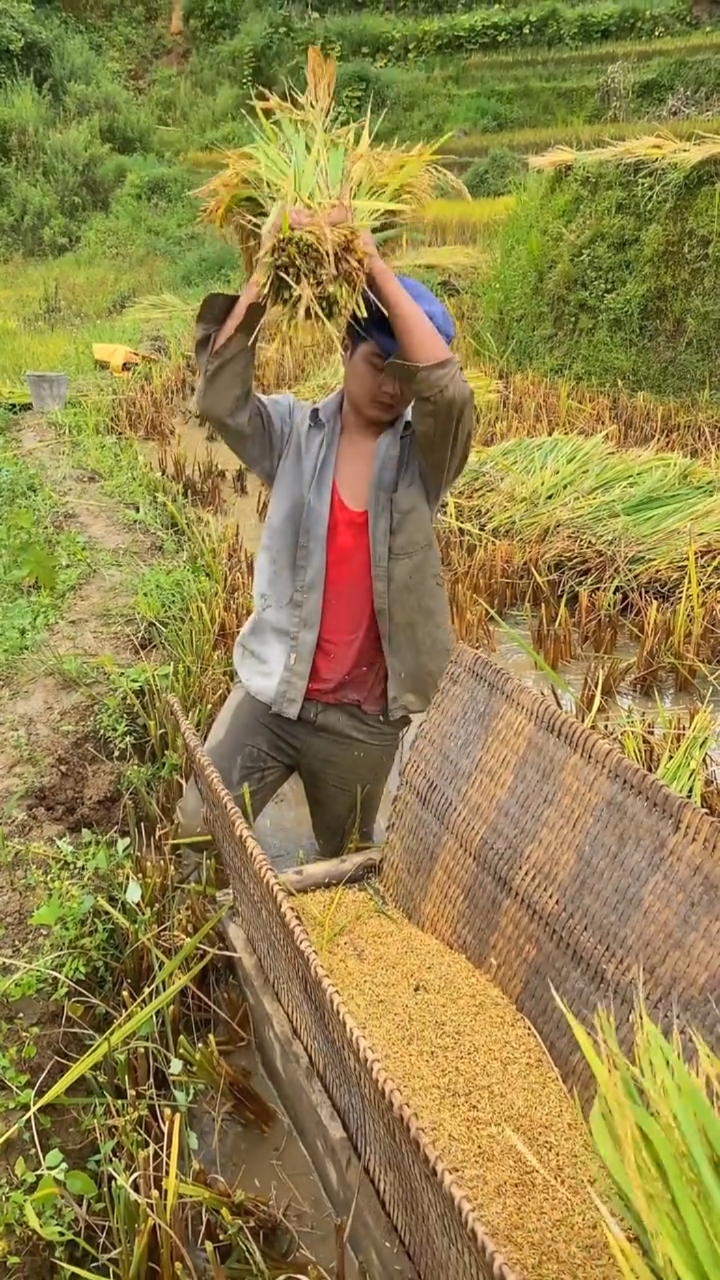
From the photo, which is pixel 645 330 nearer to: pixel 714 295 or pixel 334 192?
pixel 714 295

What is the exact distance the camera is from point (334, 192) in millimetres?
1896

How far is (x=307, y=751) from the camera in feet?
7.77

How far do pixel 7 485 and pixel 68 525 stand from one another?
1.82ft

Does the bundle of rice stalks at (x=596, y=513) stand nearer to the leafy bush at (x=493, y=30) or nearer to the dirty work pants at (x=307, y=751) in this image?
the dirty work pants at (x=307, y=751)

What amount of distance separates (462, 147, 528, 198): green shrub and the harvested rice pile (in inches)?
473

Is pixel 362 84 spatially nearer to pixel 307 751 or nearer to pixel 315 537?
pixel 315 537

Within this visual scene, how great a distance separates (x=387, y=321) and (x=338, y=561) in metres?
0.51

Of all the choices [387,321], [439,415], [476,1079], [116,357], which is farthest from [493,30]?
[476,1079]

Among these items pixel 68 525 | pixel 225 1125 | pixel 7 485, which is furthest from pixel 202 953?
pixel 7 485

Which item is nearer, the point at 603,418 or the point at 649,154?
the point at 603,418

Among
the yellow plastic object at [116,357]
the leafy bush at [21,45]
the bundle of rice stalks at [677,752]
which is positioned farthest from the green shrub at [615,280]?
the leafy bush at [21,45]

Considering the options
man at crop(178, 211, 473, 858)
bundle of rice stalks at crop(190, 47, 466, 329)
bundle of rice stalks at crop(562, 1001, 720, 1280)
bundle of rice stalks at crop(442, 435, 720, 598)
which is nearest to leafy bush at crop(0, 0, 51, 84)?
bundle of rice stalks at crop(442, 435, 720, 598)

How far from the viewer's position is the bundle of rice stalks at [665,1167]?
0.99m

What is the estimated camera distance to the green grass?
3615mm
